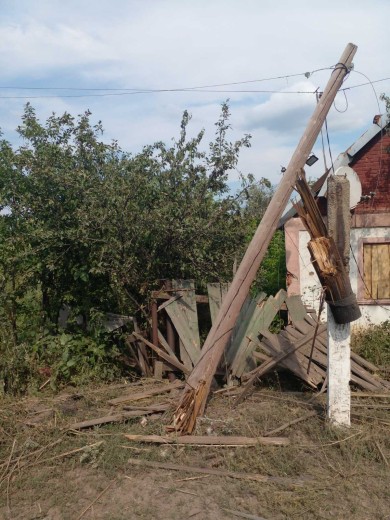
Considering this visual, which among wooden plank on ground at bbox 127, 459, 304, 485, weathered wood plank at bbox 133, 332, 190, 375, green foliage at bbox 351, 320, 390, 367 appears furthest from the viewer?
green foliage at bbox 351, 320, 390, 367

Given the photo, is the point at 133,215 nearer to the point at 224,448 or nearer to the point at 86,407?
the point at 86,407

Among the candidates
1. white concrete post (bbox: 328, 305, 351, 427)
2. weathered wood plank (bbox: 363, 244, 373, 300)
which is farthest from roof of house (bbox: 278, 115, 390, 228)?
→ white concrete post (bbox: 328, 305, 351, 427)

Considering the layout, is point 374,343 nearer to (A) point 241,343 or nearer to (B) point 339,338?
(A) point 241,343

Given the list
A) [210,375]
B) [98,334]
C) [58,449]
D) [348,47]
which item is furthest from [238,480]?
[348,47]

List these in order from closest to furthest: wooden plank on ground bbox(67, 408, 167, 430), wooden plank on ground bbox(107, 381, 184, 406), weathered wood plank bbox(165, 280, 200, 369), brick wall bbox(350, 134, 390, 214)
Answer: wooden plank on ground bbox(67, 408, 167, 430)
wooden plank on ground bbox(107, 381, 184, 406)
weathered wood plank bbox(165, 280, 200, 369)
brick wall bbox(350, 134, 390, 214)

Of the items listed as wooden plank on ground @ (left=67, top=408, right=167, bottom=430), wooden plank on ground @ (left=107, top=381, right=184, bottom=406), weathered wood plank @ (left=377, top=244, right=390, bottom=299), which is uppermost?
weathered wood plank @ (left=377, top=244, right=390, bottom=299)

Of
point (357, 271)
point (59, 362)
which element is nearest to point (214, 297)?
point (59, 362)

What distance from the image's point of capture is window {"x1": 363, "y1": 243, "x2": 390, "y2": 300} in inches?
425

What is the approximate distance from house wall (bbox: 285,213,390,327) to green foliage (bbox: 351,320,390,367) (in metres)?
0.26

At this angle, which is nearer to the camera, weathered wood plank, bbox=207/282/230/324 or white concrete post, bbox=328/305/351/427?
white concrete post, bbox=328/305/351/427

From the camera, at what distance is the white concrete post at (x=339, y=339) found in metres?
5.82

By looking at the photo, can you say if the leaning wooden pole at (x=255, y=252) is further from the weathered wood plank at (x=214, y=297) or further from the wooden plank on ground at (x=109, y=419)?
the weathered wood plank at (x=214, y=297)

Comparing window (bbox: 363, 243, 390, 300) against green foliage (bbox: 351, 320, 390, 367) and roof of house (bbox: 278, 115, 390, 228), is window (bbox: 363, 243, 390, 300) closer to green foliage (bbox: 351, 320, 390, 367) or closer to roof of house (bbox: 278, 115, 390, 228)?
green foliage (bbox: 351, 320, 390, 367)

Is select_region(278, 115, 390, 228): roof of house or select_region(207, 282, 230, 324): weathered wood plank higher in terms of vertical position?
select_region(278, 115, 390, 228): roof of house
